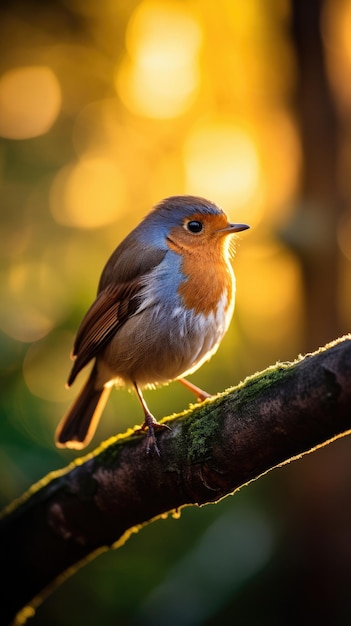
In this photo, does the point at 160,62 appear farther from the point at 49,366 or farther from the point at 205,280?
the point at 205,280

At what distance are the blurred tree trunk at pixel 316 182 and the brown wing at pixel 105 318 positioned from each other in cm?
244

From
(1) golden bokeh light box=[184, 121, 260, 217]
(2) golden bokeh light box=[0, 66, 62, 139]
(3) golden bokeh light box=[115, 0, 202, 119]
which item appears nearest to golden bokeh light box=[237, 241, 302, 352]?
(1) golden bokeh light box=[184, 121, 260, 217]

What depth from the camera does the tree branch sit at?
1.85 metres

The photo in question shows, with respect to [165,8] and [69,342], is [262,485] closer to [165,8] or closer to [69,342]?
[69,342]

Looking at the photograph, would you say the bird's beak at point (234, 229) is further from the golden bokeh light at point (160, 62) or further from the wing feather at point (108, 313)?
the golden bokeh light at point (160, 62)

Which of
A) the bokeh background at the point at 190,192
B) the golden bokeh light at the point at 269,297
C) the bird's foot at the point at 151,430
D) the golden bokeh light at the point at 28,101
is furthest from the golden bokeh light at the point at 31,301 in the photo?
the bird's foot at the point at 151,430

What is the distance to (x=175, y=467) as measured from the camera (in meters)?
2.32

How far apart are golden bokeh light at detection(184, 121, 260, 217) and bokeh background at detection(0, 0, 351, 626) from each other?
18mm

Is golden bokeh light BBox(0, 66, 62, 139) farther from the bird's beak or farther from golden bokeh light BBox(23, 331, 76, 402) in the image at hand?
the bird's beak

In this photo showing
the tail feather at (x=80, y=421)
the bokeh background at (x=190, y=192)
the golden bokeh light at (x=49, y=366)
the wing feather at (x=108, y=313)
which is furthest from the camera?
the bokeh background at (x=190, y=192)

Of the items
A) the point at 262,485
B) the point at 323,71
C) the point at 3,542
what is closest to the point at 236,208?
the point at 323,71

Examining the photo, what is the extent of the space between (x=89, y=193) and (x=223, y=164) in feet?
4.34

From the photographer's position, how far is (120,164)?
6.46 m

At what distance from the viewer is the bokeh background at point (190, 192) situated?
5.34 metres
